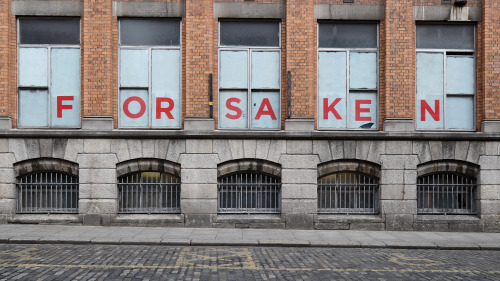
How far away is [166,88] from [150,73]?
0.71 m

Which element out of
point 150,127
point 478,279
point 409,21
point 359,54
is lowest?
point 478,279

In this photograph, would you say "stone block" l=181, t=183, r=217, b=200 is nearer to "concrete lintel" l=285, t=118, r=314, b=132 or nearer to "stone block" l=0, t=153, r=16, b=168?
"concrete lintel" l=285, t=118, r=314, b=132

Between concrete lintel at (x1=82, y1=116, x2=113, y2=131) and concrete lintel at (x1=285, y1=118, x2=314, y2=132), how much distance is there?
553 centimetres

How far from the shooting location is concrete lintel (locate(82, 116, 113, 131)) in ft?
42.3

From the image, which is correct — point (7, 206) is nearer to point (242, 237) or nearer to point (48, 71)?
point (48, 71)

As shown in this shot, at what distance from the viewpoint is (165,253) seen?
30.8 feet

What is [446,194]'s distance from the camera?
13250 mm

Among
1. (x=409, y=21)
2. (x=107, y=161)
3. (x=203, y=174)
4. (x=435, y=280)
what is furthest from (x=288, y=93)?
(x=435, y=280)

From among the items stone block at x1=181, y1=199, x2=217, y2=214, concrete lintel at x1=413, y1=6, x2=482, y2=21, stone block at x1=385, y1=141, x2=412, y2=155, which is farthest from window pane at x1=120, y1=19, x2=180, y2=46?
concrete lintel at x1=413, y1=6, x2=482, y2=21

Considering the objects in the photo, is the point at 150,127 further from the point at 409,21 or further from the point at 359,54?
the point at 409,21

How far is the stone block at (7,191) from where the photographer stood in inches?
505

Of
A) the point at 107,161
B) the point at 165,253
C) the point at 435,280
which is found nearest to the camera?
the point at 435,280

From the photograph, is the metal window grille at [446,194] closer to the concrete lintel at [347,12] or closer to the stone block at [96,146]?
the concrete lintel at [347,12]

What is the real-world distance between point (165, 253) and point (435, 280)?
559cm
